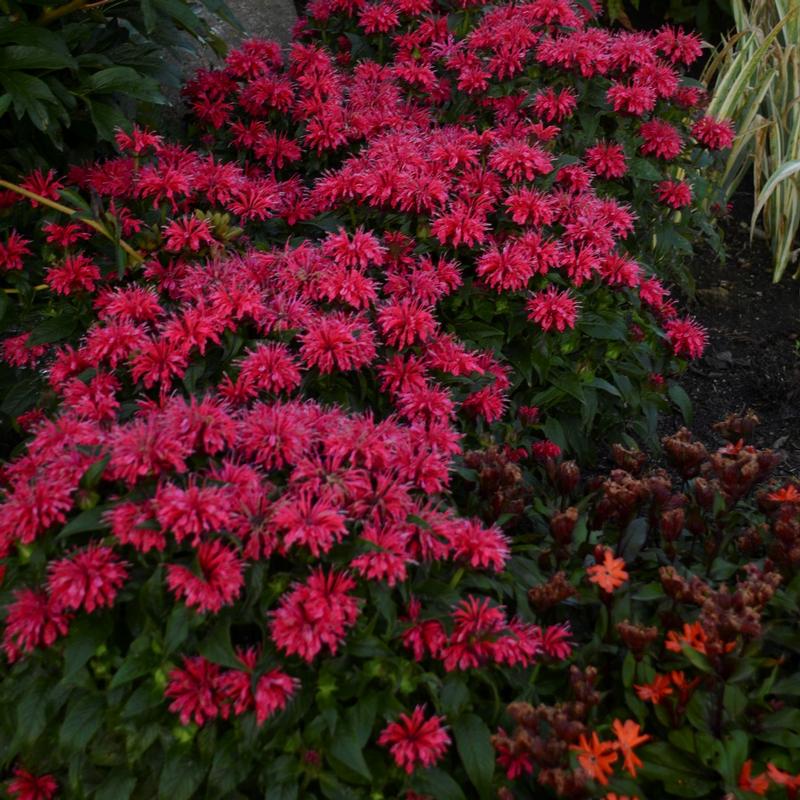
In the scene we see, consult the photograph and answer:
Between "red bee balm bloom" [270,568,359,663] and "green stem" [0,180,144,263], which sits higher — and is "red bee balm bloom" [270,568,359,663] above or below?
below

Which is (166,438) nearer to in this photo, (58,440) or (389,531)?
(58,440)

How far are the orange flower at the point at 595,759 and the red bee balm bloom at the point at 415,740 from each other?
0.22m

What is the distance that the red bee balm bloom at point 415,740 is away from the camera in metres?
1.49

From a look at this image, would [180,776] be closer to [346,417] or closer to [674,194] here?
[346,417]

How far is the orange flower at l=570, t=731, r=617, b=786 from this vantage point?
149cm

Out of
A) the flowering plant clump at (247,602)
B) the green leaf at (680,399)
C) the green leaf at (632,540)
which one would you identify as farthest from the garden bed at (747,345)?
the flowering plant clump at (247,602)

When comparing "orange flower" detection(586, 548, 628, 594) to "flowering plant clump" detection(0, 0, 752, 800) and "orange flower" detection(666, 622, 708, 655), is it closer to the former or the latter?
"flowering plant clump" detection(0, 0, 752, 800)

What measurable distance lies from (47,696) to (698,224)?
2323 mm

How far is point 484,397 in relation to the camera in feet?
7.09

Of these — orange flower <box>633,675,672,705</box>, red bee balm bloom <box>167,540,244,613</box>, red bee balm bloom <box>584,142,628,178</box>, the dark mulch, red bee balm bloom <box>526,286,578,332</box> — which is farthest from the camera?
the dark mulch

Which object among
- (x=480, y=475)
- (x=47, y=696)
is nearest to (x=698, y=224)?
(x=480, y=475)

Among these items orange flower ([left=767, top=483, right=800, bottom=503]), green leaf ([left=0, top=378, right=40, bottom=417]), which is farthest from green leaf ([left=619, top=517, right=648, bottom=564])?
green leaf ([left=0, top=378, right=40, bottom=417])

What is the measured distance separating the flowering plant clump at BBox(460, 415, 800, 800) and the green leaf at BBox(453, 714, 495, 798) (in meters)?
0.04

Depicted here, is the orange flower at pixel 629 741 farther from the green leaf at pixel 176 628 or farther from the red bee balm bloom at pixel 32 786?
the red bee balm bloom at pixel 32 786
